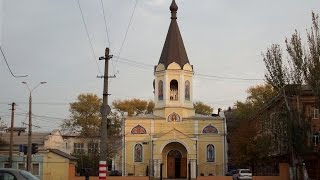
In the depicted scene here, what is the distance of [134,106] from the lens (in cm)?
9888

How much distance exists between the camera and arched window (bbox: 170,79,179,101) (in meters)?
71.9

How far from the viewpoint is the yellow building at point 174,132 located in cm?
6912

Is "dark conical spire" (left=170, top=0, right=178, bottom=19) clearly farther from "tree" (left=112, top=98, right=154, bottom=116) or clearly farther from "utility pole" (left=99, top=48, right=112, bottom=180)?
"utility pole" (left=99, top=48, right=112, bottom=180)

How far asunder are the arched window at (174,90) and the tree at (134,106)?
26.0 m

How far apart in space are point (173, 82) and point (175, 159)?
10.2m

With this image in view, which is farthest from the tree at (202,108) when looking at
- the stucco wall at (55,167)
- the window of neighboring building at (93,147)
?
the stucco wall at (55,167)

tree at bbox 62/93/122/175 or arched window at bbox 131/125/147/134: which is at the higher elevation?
tree at bbox 62/93/122/175

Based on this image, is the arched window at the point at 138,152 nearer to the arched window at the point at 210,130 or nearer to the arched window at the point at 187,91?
the arched window at the point at 210,130

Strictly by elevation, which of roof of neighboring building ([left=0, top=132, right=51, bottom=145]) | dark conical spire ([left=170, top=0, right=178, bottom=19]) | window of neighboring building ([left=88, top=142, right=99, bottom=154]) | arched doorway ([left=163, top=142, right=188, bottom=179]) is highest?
dark conical spire ([left=170, top=0, right=178, bottom=19])

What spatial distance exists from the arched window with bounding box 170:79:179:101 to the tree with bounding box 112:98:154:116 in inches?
1024

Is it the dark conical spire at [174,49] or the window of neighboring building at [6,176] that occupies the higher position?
the dark conical spire at [174,49]

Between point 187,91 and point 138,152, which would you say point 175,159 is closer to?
point 138,152

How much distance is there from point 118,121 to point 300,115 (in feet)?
160

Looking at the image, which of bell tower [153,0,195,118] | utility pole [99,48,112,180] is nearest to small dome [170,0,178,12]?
bell tower [153,0,195,118]
